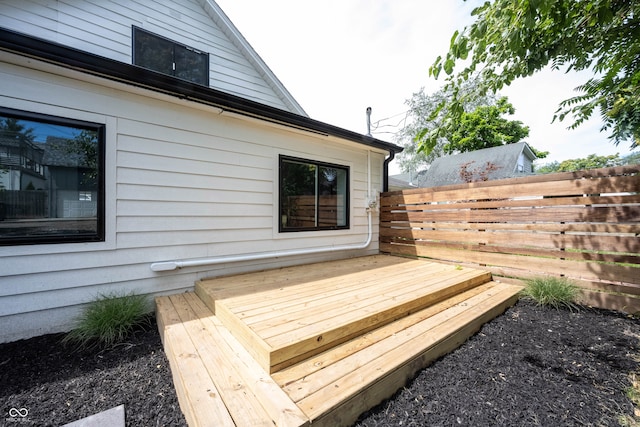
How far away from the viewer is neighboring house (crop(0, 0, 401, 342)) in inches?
85.1

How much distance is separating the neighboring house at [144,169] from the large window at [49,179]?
0.01m

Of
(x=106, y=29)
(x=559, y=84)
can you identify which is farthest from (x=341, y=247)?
(x=559, y=84)

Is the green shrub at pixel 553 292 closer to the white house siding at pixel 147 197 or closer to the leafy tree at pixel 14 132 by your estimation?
the white house siding at pixel 147 197

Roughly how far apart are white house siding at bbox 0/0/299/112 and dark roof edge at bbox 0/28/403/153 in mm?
2379

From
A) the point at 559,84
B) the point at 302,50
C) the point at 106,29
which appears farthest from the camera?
the point at 302,50

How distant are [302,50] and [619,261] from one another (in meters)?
7.17

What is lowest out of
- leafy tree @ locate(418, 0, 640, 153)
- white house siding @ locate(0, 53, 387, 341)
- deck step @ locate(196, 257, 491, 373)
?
deck step @ locate(196, 257, 491, 373)

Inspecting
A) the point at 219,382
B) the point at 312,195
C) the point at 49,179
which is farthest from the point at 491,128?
the point at 49,179

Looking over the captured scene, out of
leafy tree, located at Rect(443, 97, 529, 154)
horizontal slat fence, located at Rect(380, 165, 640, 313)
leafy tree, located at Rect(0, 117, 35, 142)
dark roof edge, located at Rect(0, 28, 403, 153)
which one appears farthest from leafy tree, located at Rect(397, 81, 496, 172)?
leafy tree, located at Rect(0, 117, 35, 142)

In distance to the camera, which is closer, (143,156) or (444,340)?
(444,340)

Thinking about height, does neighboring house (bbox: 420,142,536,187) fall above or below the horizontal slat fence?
above

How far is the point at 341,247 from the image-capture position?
437 cm

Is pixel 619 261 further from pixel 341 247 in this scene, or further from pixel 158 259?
pixel 158 259

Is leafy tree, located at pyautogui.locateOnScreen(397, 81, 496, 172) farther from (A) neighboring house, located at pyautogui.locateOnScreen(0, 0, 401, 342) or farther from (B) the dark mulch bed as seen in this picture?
(B) the dark mulch bed
